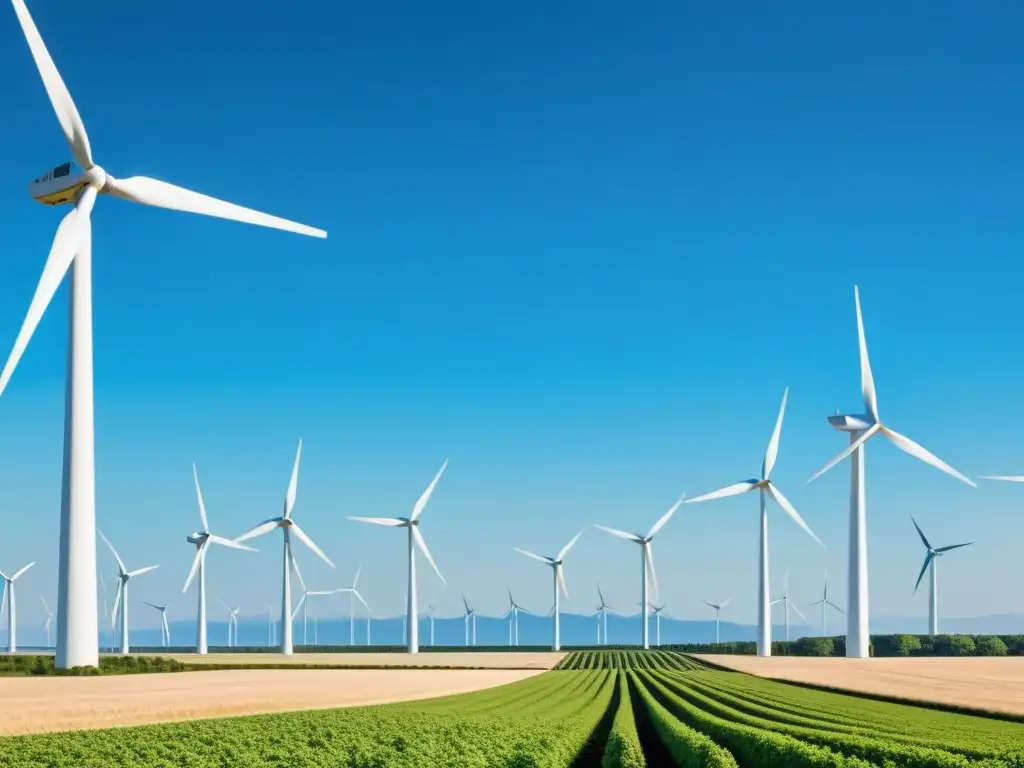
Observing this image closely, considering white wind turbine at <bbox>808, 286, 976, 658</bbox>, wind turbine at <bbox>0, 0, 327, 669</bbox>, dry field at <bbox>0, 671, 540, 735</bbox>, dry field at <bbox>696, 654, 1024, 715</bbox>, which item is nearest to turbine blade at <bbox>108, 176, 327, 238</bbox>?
wind turbine at <bbox>0, 0, 327, 669</bbox>

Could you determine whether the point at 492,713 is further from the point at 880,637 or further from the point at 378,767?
the point at 880,637

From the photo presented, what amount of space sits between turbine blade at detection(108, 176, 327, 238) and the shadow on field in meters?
36.0

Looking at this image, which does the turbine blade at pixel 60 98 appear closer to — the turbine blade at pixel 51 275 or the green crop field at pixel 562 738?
the turbine blade at pixel 51 275

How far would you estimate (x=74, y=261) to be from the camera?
70438 mm

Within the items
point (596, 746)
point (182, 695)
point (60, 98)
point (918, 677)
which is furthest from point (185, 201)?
point (918, 677)

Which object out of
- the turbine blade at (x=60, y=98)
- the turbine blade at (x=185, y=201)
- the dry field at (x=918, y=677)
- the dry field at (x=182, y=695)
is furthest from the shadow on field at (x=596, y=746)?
the turbine blade at (x=60, y=98)

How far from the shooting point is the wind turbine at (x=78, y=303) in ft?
215

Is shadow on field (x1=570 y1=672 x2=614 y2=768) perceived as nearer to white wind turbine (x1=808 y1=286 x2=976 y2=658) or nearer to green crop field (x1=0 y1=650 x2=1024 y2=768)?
green crop field (x1=0 y1=650 x2=1024 y2=768)

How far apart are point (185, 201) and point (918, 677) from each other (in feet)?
224

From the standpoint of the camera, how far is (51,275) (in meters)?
62.2

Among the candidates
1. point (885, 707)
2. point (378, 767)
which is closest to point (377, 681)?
point (885, 707)

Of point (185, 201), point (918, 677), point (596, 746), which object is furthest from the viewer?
point (918, 677)

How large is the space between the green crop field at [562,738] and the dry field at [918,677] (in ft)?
20.7

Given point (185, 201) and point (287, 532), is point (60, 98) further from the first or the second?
point (287, 532)
